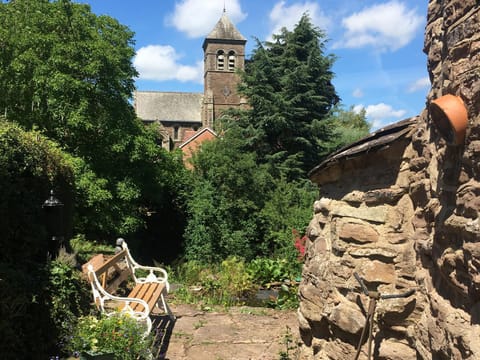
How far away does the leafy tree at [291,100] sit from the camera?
17.7 m

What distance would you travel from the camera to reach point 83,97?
12.9 metres

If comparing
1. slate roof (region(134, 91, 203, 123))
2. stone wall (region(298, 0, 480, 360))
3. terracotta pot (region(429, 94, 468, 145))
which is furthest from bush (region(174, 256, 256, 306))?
slate roof (region(134, 91, 203, 123))

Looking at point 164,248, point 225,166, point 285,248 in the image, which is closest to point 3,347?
point 285,248

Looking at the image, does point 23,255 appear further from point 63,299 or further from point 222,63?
point 222,63

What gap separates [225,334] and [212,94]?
43857 mm

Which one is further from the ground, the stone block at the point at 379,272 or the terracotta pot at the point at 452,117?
the terracotta pot at the point at 452,117

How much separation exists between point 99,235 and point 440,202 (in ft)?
41.3

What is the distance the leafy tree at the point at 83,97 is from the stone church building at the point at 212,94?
3245 centimetres

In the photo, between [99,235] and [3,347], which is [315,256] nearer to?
[3,347]

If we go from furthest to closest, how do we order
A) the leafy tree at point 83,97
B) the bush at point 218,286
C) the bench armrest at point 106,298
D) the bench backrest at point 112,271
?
the leafy tree at point 83,97 → the bush at point 218,286 → the bench backrest at point 112,271 → the bench armrest at point 106,298

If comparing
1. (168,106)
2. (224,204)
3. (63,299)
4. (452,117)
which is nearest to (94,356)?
(63,299)

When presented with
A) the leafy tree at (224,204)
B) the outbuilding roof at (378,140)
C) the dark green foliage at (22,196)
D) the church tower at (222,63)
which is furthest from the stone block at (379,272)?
the church tower at (222,63)

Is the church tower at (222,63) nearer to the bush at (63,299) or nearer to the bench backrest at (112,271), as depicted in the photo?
the bench backrest at (112,271)

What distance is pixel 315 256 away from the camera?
422cm
